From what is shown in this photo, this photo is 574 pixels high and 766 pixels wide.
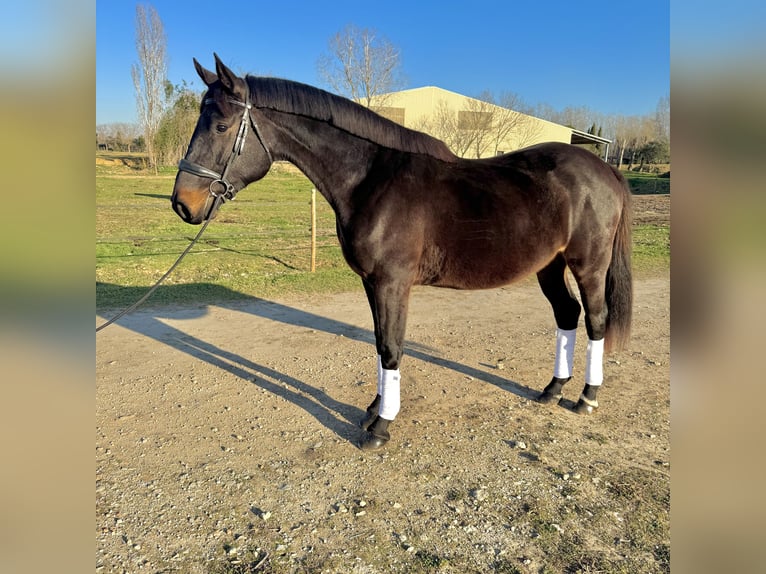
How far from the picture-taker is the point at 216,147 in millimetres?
2607

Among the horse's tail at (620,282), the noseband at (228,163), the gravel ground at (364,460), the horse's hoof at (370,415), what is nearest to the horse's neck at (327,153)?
the noseband at (228,163)

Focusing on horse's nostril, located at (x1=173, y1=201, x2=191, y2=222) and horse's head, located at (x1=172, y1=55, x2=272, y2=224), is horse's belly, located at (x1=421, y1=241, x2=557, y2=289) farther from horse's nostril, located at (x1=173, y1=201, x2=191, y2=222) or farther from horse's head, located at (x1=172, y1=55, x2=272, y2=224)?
horse's nostril, located at (x1=173, y1=201, x2=191, y2=222)

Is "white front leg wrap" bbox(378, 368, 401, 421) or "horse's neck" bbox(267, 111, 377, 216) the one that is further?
"white front leg wrap" bbox(378, 368, 401, 421)

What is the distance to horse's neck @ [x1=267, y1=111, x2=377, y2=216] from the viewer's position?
2.82 metres

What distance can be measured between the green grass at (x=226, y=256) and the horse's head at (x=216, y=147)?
1.82 m

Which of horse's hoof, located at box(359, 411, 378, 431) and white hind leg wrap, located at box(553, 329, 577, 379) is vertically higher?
white hind leg wrap, located at box(553, 329, 577, 379)

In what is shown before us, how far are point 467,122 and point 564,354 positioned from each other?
26596 mm

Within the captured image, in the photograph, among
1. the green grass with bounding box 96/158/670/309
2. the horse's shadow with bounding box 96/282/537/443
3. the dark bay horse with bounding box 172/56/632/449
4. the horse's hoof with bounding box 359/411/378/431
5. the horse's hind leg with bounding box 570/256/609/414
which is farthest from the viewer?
the green grass with bounding box 96/158/670/309

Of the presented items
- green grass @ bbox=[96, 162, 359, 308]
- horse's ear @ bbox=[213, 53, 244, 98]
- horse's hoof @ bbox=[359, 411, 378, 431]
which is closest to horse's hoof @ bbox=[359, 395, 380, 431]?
horse's hoof @ bbox=[359, 411, 378, 431]

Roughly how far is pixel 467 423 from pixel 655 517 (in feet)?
4.14

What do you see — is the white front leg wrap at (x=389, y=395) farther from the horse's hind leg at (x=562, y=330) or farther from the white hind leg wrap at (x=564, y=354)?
the white hind leg wrap at (x=564, y=354)

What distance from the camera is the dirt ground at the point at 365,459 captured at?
2090mm
